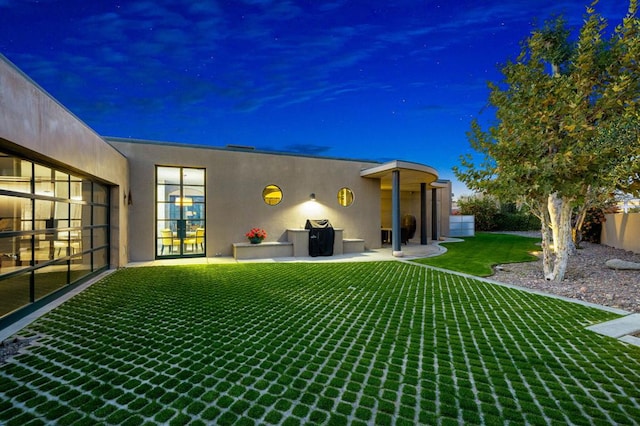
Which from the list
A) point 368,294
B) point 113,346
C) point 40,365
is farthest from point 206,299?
point 368,294

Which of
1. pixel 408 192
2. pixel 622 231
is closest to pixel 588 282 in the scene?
pixel 622 231

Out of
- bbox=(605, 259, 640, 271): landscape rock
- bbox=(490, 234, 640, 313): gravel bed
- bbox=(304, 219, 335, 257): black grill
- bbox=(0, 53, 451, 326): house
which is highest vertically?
bbox=(0, 53, 451, 326): house

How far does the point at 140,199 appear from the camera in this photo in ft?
30.3

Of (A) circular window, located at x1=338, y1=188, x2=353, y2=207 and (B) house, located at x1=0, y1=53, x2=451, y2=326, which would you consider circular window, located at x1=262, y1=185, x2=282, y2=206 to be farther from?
(A) circular window, located at x1=338, y1=188, x2=353, y2=207

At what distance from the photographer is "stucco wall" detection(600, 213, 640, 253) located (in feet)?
35.0

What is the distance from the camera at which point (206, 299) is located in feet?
16.6

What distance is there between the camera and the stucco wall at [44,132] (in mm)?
3311

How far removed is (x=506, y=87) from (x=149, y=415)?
335 inches

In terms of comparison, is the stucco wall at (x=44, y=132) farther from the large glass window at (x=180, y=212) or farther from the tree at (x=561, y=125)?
the tree at (x=561, y=125)

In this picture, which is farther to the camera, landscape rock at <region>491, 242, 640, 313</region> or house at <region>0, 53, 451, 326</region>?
landscape rock at <region>491, 242, 640, 313</region>

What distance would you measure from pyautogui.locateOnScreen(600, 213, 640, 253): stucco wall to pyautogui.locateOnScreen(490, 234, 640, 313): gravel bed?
2.14 metres

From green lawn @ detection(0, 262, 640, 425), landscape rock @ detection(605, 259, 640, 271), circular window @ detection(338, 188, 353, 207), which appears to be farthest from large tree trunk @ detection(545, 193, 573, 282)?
circular window @ detection(338, 188, 353, 207)

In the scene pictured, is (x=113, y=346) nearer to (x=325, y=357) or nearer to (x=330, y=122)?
(x=325, y=357)

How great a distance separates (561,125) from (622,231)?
9.60 m
